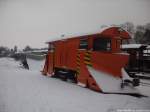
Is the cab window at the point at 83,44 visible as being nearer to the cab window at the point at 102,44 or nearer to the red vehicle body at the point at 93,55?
the red vehicle body at the point at 93,55

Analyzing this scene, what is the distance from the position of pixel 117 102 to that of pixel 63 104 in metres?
1.71

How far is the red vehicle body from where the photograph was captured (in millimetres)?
10234

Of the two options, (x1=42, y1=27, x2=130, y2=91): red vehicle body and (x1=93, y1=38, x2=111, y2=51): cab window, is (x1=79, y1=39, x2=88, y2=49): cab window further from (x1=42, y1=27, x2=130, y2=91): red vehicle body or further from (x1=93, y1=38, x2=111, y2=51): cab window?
(x1=93, y1=38, x2=111, y2=51): cab window

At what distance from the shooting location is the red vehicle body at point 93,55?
1023cm

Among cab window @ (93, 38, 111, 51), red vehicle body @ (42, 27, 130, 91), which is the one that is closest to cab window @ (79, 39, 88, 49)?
red vehicle body @ (42, 27, 130, 91)

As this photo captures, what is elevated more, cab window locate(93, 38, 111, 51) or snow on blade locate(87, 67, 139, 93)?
cab window locate(93, 38, 111, 51)

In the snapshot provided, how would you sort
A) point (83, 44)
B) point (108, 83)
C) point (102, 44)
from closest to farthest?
point (108, 83)
point (102, 44)
point (83, 44)

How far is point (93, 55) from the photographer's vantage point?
10273mm

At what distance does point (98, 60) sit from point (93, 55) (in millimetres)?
288

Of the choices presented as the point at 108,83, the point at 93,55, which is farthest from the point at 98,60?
the point at 108,83

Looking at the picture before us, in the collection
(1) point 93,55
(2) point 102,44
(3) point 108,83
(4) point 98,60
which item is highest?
(2) point 102,44

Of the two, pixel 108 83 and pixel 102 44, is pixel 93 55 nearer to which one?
pixel 102 44

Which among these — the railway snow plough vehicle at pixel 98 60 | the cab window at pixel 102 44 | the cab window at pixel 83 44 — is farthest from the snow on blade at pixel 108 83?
the cab window at pixel 83 44

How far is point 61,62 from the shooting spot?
44.8 feet
